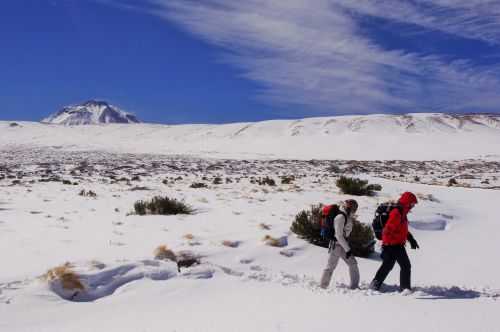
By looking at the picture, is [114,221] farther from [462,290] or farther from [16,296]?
[462,290]

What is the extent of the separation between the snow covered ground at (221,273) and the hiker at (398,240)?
0.22 metres

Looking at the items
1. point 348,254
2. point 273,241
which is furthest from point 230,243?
point 348,254

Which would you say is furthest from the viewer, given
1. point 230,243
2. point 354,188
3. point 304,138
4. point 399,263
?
point 304,138

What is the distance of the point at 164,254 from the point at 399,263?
10.4ft

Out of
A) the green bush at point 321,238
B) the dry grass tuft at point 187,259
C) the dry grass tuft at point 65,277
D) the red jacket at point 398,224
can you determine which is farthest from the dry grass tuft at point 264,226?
the dry grass tuft at point 65,277

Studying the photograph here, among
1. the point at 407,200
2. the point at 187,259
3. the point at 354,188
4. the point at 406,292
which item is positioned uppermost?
the point at 407,200

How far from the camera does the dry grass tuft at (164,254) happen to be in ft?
23.4

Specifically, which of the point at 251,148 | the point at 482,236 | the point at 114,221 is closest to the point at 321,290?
the point at 114,221

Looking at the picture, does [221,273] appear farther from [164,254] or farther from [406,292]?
[406,292]

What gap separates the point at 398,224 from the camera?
6.37m

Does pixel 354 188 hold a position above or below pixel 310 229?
above

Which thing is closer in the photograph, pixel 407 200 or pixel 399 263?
pixel 407 200

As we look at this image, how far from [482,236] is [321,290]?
6406 millimetres

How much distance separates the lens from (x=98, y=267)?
245 inches
